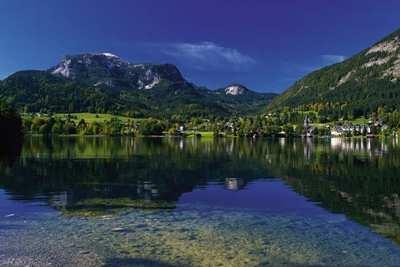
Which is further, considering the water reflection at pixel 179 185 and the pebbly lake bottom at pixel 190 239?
the water reflection at pixel 179 185

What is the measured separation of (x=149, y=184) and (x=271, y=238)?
3142cm

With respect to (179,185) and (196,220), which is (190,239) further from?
(179,185)

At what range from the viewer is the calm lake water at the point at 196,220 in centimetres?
2628

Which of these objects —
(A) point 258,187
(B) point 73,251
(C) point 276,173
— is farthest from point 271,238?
(C) point 276,173

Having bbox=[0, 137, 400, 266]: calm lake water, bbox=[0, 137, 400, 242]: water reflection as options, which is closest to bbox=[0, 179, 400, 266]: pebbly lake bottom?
bbox=[0, 137, 400, 266]: calm lake water

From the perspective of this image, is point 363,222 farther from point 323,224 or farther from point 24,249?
point 24,249

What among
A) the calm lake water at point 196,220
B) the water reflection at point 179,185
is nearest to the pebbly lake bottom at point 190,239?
the calm lake water at point 196,220

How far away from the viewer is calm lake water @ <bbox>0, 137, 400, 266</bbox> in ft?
86.2

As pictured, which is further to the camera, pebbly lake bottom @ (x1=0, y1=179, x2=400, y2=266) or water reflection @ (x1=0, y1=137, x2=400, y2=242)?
water reflection @ (x1=0, y1=137, x2=400, y2=242)

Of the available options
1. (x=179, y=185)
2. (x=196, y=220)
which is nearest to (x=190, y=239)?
(x=196, y=220)

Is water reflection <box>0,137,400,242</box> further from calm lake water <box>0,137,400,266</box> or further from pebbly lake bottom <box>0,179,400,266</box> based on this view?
pebbly lake bottom <box>0,179,400,266</box>

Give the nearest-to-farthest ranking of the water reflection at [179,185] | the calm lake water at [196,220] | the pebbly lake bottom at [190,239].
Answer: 1. the pebbly lake bottom at [190,239]
2. the calm lake water at [196,220]
3. the water reflection at [179,185]

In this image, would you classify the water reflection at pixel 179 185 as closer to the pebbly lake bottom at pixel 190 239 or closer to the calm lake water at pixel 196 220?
the calm lake water at pixel 196 220

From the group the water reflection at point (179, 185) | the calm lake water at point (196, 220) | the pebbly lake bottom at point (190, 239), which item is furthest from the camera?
the water reflection at point (179, 185)
